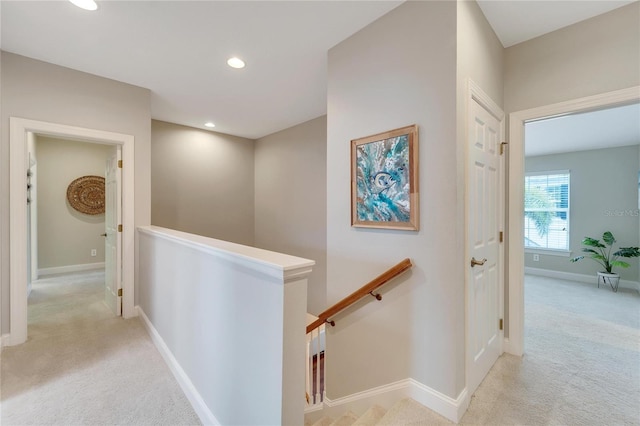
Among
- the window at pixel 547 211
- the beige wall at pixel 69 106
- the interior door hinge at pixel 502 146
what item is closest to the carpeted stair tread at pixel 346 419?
the interior door hinge at pixel 502 146

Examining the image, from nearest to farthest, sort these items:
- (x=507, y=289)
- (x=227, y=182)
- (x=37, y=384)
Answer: (x=37, y=384) < (x=507, y=289) < (x=227, y=182)

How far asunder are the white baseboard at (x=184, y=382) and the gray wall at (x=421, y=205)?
0.94 meters

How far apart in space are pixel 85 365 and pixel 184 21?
2793 millimetres

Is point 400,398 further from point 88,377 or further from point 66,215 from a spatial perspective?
point 66,215

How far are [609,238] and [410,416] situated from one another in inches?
211

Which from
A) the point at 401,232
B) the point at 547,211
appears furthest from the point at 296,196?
the point at 547,211

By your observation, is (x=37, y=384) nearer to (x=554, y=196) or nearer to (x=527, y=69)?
(x=527, y=69)

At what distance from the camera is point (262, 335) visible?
1.16 metres

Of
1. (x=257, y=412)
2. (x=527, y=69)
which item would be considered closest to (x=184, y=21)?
(x=257, y=412)

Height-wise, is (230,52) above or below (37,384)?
above

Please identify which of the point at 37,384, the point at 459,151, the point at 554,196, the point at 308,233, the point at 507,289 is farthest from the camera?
the point at 554,196

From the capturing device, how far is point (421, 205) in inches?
65.9

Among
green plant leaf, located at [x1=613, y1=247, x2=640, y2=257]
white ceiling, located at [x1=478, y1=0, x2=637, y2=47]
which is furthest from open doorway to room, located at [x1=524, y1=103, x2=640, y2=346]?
white ceiling, located at [x1=478, y1=0, x2=637, y2=47]

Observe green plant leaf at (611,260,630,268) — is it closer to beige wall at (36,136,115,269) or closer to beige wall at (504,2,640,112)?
beige wall at (504,2,640,112)
